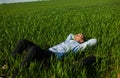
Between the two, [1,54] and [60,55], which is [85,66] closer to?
[60,55]

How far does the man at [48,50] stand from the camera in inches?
241

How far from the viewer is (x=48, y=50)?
6.97 metres

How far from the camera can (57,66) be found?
575 centimetres

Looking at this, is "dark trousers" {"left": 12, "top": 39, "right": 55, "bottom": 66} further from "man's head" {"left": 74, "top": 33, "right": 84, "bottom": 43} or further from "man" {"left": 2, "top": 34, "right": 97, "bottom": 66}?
"man's head" {"left": 74, "top": 33, "right": 84, "bottom": 43}

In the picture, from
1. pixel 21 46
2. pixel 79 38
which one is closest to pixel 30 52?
pixel 21 46

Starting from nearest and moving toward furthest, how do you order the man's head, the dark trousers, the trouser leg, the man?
1. the dark trousers
2. the man
3. the trouser leg
4. the man's head

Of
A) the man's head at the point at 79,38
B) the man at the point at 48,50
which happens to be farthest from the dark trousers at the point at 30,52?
the man's head at the point at 79,38

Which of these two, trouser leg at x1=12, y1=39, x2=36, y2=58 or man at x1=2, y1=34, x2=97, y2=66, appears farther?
trouser leg at x1=12, y1=39, x2=36, y2=58

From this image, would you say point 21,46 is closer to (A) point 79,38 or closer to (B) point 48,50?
(B) point 48,50

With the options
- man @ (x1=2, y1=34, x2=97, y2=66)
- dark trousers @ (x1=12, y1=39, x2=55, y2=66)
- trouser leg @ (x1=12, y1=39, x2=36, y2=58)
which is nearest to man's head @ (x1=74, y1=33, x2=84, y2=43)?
man @ (x1=2, y1=34, x2=97, y2=66)

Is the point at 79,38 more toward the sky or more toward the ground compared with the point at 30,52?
more toward the ground

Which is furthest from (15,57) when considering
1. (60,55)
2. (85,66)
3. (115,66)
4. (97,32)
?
(97,32)

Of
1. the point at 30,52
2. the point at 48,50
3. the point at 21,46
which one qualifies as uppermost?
the point at 30,52

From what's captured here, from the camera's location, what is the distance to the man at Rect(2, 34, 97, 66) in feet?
20.1
